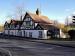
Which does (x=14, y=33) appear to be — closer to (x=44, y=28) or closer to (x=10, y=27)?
(x=10, y=27)

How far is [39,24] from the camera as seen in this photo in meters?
65.6

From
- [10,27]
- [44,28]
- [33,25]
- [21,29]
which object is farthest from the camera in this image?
[10,27]

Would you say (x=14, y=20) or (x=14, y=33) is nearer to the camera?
(x=14, y=33)

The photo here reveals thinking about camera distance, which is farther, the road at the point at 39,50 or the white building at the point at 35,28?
the white building at the point at 35,28

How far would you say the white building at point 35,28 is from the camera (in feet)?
210

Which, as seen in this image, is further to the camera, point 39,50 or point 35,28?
point 35,28

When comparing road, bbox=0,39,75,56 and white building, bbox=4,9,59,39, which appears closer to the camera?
road, bbox=0,39,75,56

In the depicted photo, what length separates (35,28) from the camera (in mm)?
67312

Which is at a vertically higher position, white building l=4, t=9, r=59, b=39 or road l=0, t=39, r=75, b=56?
white building l=4, t=9, r=59, b=39

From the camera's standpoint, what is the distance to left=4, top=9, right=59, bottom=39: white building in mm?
64000

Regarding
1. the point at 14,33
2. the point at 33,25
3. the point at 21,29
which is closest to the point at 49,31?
the point at 33,25

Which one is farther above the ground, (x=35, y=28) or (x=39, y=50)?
(x=35, y=28)

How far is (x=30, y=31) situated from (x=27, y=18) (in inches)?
181

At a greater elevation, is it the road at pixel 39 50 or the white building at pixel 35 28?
the white building at pixel 35 28
